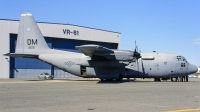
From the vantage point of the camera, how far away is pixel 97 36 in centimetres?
7306

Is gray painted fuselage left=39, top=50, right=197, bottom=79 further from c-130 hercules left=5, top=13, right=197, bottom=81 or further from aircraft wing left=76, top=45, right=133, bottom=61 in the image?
aircraft wing left=76, top=45, right=133, bottom=61

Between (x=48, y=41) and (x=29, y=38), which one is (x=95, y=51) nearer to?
(x=29, y=38)

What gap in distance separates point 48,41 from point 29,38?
→ 29.9 meters

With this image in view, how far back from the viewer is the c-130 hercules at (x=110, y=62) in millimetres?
31094

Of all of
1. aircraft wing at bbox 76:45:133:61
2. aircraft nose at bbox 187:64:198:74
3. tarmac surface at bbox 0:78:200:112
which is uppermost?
aircraft wing at bbox 76:45:133:61

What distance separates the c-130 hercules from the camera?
3109 cm

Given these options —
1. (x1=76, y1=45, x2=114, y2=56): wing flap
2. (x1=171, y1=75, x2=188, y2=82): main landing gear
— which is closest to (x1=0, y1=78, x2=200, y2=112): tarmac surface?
(x1=76, y1=45, x2=114, y2=56): wing flap

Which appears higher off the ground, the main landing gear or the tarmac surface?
the tarmac surface

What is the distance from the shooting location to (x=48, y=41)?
6425 cm

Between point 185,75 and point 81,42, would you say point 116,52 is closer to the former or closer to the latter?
point 185,75

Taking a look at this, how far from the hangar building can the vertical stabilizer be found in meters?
A: 25.0

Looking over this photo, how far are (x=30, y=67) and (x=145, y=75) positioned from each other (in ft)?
122

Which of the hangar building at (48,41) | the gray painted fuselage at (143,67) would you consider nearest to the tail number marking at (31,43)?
the gray painted fuselage at (143,67)

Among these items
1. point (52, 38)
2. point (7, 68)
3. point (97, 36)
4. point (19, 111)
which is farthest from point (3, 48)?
point (19, 111)
